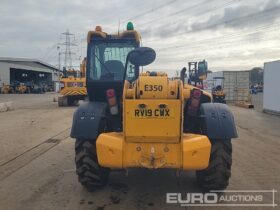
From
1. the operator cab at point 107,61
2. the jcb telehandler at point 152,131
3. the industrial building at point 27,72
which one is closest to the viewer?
the jcb telehandler at point 152,131

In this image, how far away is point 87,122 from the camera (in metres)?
5.67

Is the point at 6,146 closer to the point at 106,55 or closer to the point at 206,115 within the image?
the point at 106,55

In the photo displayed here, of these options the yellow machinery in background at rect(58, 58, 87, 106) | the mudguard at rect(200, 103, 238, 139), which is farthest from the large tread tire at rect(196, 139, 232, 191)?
the yellow machinery in background at rect(58, 58, 87, 106)

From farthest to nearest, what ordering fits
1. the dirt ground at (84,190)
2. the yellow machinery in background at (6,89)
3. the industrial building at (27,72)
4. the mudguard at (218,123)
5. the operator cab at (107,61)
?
the industrial building at (27,72) < the yellow machinery in background at (6,89) < the operator cab at (107,61) < the mudguard at (218,123) < the dirt ground at (84,190)

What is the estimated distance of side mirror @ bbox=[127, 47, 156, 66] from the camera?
5.51 m

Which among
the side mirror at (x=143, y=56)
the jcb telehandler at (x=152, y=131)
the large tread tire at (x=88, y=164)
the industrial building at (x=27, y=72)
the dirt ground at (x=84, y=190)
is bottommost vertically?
the dirt ground at (x=84, y=190)

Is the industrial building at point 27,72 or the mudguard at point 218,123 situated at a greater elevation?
the industrial building at point 27,72

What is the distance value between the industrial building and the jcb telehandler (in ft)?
191

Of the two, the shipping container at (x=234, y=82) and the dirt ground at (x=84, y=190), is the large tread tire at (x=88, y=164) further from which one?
the shipping container at (x=234, y=82)

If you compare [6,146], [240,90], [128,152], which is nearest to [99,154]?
[128,152]

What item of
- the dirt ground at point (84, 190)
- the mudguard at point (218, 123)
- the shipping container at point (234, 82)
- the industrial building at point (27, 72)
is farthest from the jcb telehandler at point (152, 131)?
the industrial building at point (27, 72)

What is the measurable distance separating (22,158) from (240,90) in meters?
25.3

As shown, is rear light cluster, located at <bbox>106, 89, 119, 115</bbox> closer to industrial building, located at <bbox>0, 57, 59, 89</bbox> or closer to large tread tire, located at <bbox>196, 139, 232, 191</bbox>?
large tread tire, located at <bbox>196, 139, 232, 191</bbox>

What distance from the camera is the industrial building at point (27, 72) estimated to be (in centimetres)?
6128
